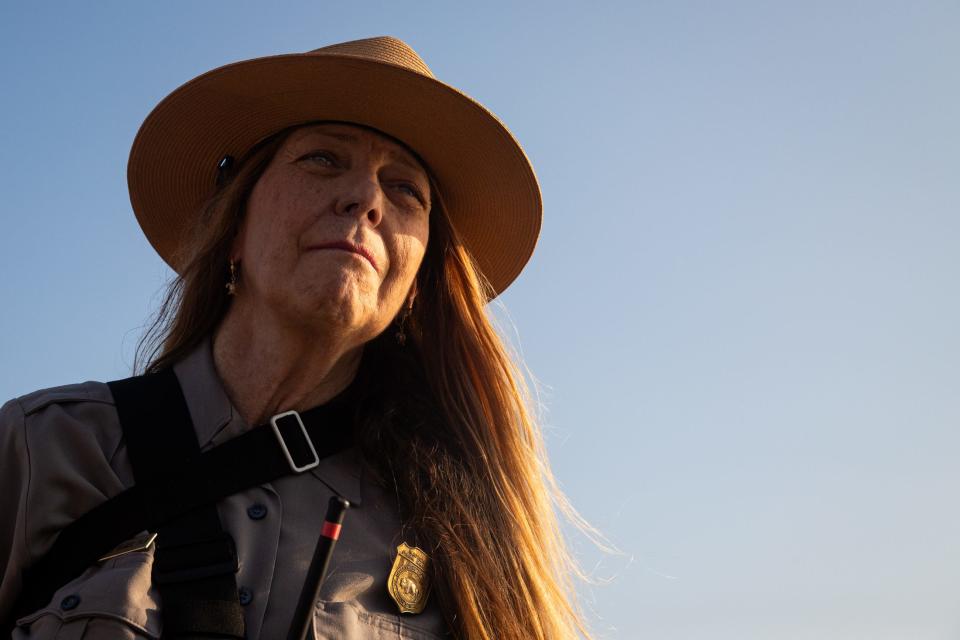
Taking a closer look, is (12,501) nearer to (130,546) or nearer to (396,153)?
(130,546)

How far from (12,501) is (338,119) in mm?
1888

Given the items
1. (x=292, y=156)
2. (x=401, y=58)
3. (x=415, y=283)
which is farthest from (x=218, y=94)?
(x=415, y=283)

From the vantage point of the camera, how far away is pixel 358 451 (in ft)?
13.8

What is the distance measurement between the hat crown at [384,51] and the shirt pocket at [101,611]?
6.90ft

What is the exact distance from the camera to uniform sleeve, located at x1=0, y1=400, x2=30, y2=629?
3359mm

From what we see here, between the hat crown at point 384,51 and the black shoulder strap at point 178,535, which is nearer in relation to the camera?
the black shoulder strap at point 178,535

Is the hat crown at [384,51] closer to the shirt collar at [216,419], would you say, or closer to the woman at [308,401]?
the woman at [308,401]

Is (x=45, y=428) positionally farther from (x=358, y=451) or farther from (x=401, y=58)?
(x=401, y=58)

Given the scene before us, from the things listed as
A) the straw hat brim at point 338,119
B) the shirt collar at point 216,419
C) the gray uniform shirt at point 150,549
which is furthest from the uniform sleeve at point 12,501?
the straw hat brim at point 338,119

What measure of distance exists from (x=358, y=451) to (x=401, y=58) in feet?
5.17

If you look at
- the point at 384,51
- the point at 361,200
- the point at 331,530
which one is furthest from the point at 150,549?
the point at 384,51

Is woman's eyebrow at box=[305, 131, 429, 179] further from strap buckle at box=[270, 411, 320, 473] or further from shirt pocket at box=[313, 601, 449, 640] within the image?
shirt pocket at box=[313, 601, 449, 640]

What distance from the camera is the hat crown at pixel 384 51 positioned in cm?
436

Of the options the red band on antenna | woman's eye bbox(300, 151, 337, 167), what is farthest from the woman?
the red band on antenna
